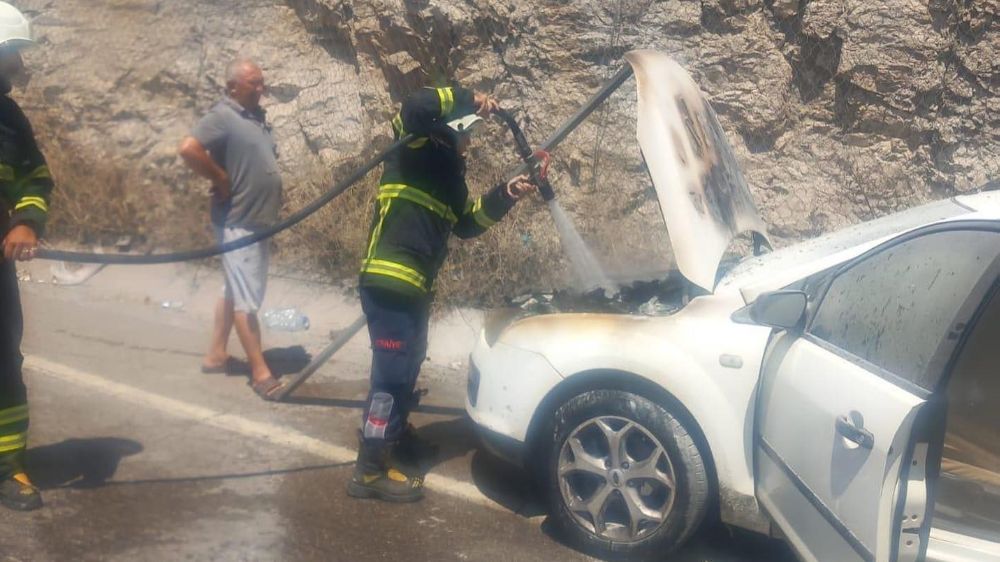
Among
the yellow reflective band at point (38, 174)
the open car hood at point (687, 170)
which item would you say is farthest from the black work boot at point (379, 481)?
the yellow reflective band at point (38, 174)

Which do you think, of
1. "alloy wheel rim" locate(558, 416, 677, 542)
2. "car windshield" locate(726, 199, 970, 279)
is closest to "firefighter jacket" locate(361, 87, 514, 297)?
"alloy wheel rim" locate(558, 416, 677, 542)

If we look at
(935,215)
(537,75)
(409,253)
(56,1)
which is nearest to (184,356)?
(409,253)

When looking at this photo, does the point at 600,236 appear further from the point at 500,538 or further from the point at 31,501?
the point at 31,501

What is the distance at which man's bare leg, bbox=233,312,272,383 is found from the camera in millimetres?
6469

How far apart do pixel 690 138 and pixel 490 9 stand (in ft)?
15.7

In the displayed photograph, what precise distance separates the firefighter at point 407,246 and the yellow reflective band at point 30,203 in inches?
54.4

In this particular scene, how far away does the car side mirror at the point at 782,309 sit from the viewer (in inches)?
149

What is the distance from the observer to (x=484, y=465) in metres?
5.46

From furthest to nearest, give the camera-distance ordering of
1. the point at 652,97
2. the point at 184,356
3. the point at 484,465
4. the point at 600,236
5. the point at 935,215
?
the point at 600,236
the point at 184,356
the point at 484,465
the point at 652,97
the point at 935,215

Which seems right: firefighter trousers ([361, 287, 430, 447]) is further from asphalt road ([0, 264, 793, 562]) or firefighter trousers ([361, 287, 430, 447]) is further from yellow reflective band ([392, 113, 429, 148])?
yellow reflective band ([392, 113, 429, 148])

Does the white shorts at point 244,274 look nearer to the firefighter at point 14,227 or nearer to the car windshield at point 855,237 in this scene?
the firefighter at point 14,227

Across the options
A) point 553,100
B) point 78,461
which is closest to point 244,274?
point 78,461

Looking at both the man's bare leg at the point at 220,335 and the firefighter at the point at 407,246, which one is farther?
the man's bare leg at the point at 220,335

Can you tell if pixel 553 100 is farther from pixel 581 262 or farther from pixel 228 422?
pixel 228 422
